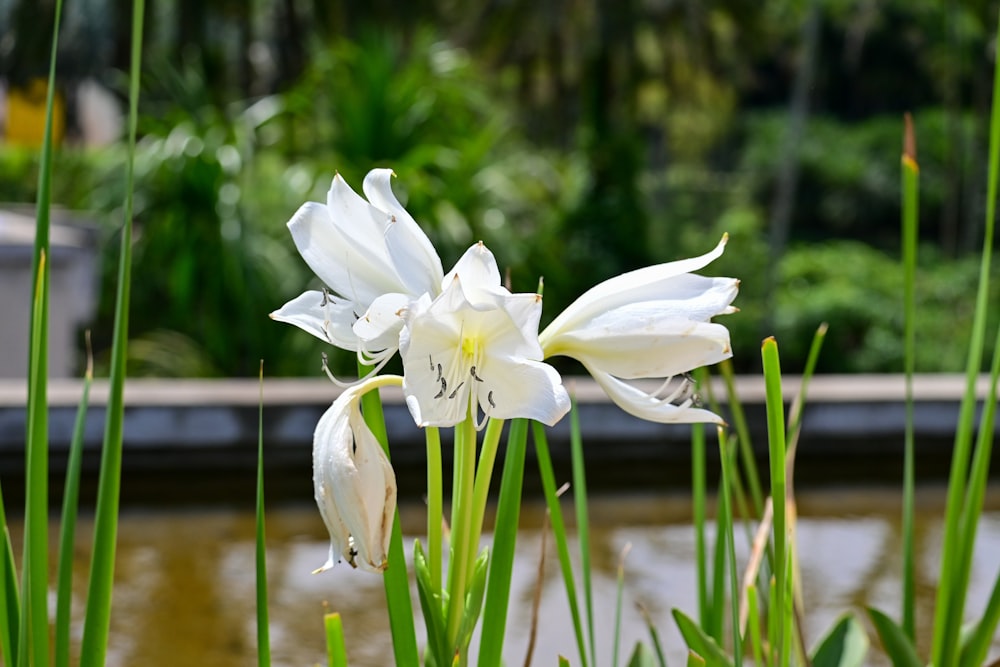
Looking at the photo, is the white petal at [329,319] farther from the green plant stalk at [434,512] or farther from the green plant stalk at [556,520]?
the green plant stalk at [556,520]

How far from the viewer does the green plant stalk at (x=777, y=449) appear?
2.09 feet

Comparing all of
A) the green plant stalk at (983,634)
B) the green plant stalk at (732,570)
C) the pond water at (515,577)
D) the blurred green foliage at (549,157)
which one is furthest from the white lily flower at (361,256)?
the blurred green foliage at (549,157)

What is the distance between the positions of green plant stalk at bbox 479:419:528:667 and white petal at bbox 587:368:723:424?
0.11 meters

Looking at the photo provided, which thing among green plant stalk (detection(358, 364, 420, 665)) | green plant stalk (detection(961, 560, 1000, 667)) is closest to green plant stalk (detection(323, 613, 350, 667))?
green plant stalk (detection(358, 364, 420, 665))

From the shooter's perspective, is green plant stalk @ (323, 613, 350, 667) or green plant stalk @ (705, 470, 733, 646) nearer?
green plant stalk @ (323, 613, 350, 667)

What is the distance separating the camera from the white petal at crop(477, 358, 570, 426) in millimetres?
560

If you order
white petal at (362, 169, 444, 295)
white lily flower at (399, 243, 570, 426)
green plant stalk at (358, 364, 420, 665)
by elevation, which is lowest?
green plant stalk at (358, 364, 420, 665)

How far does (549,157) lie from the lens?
13117 mm

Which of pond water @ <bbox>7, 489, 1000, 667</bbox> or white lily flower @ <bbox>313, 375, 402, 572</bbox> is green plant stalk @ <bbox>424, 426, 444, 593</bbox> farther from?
pond water @ <bbox>7, 489, 1000, 667</bbox>

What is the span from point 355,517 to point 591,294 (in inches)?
6.4

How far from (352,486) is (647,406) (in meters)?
0.16

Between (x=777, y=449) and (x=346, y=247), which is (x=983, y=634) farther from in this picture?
(x=346, y=247)

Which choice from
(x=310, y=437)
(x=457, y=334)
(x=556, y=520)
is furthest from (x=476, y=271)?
(x=310, y=437)

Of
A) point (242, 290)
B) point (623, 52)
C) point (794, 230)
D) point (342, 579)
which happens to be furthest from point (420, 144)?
point (794, 230)
